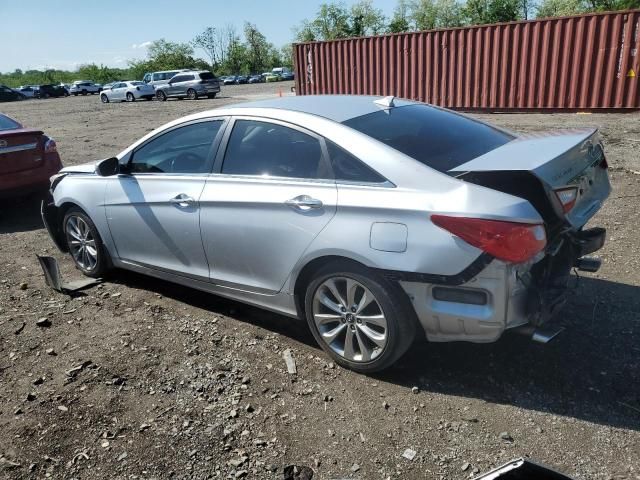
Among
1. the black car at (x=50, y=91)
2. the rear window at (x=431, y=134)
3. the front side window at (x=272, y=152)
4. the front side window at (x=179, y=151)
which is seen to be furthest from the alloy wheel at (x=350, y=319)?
the black car at (x=50, y=91)

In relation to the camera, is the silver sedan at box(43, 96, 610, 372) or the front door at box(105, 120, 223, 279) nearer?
the silver sedan at box(43, 96, 610, 372)

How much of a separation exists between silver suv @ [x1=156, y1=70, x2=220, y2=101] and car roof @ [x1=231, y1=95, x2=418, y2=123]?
31885 mm

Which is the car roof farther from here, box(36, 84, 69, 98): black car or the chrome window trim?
box(36, 84, 69, 98): black car

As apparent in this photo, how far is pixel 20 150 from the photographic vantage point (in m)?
6.77

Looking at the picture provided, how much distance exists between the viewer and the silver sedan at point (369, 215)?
2.62 m

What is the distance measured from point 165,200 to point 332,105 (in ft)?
4.58

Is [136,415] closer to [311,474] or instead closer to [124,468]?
[124,468]

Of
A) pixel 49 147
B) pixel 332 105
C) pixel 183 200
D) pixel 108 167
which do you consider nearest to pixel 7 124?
pixel 49 147

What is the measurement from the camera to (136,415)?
294 cm

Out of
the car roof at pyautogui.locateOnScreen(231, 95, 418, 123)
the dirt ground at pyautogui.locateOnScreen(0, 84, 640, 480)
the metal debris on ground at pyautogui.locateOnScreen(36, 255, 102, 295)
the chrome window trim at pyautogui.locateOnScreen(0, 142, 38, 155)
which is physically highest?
the car roof at pyautogui.locateOnScreen(231, 95, 418, 123)

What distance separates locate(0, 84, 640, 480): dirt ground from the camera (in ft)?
8.34

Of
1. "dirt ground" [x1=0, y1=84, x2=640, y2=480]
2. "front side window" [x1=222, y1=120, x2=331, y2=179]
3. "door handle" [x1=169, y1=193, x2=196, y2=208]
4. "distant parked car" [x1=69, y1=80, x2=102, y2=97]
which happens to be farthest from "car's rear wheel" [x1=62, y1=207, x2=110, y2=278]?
"distant parked car" [x1=69, y1=80, x2=102, y2=97]

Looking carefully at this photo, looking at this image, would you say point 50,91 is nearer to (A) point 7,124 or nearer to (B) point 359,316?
(A) point 7,124

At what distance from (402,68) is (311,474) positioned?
50.0ft
